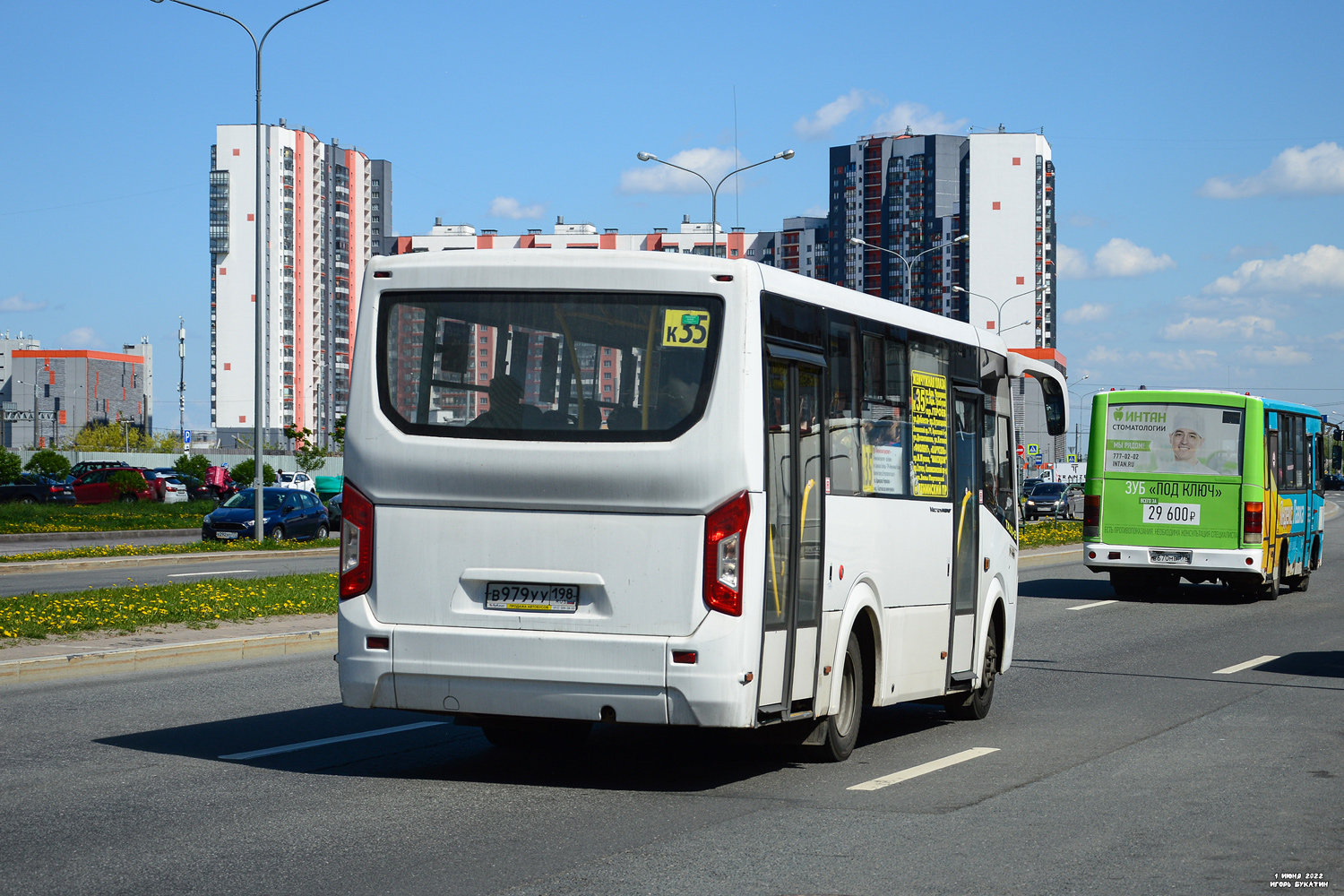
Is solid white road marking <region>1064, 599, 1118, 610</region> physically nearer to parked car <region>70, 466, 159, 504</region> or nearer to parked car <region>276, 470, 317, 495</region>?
parked car <region>70, 466, 159, 504</region>

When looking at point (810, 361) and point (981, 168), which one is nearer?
point (810, 361)

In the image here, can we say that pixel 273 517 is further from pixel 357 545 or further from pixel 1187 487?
pixel 357 545

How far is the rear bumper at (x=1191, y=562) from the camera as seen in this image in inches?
876

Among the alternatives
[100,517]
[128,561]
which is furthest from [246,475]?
[128,561]

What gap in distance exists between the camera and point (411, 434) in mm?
7906

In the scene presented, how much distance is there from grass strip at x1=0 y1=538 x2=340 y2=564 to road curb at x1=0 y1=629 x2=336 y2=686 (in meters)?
13.9

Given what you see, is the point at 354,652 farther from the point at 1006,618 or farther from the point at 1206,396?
the point at 1206,396

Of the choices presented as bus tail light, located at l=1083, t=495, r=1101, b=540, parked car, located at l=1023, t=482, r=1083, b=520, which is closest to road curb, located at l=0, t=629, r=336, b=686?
bus tail light, located at l=1083, t=495, r=1101, b=540

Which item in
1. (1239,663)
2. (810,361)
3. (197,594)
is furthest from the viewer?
(197,594)

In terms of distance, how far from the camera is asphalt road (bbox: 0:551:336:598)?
2266 centimetres

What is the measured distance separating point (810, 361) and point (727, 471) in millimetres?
1130

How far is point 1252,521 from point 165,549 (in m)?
20.4

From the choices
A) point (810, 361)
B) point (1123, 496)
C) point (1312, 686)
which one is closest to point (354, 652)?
point (810, 361)

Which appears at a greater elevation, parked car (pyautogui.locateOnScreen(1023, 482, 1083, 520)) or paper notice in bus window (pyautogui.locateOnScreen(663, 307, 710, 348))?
paper notice in bus window (pyautogui.locateOnScreen(663, 307, 710, 348))
